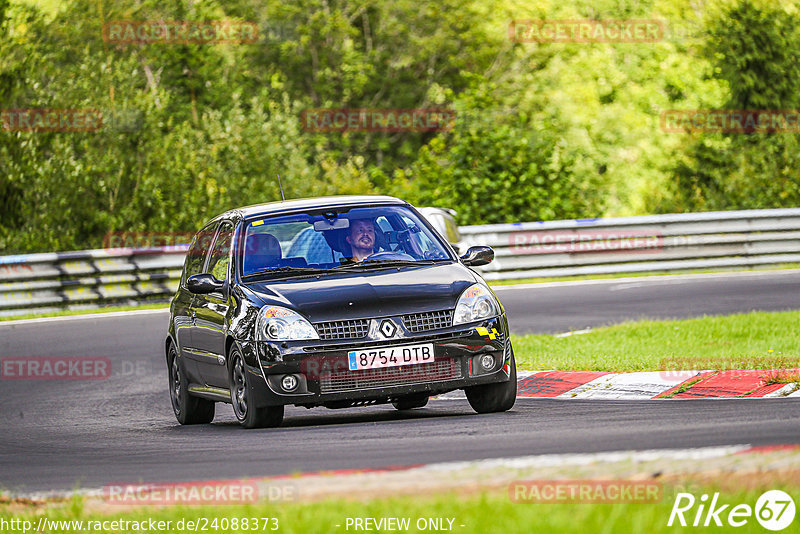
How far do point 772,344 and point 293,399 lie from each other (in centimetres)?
596

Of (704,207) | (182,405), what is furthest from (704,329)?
(704,207)

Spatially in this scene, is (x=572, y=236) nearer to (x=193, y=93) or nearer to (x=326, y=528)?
(x=326, y=528)

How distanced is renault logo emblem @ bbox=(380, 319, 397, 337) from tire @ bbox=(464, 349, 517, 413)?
892 mm

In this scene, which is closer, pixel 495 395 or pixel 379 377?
pixel 379 377

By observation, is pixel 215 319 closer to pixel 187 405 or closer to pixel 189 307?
pixel 189 307

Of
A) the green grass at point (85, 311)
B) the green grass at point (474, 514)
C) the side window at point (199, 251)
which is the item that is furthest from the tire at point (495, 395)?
the green grass at point (85, 311)

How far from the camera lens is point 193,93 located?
1879 inches

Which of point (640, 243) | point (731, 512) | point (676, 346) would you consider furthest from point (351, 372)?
point (640, 243)

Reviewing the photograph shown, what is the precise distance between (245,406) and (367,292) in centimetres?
120

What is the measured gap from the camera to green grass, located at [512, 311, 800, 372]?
469 inches

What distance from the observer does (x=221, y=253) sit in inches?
432

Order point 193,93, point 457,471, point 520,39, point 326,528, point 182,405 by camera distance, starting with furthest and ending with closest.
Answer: point 520,39 → point 193,93 → point 182,405 → point 457,471 → point 326,528

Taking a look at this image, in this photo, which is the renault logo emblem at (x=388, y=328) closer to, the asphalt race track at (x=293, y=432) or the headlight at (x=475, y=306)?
the headlight at (x=475, y=306)

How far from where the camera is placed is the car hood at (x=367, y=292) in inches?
368
